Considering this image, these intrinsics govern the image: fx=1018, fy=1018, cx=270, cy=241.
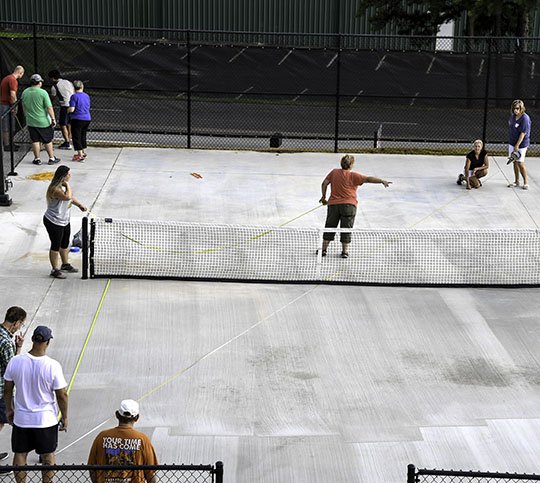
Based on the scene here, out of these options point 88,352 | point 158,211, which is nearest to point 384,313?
point 88,352

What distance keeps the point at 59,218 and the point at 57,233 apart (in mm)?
210

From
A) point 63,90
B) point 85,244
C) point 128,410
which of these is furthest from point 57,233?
point 63,90

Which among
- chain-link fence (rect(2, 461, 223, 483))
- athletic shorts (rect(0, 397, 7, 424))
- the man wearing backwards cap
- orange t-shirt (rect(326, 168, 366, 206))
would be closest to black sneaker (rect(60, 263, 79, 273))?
orange t-shirt (rect(326, 168, 366, 206))

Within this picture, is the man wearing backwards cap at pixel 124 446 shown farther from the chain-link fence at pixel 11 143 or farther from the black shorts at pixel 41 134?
the black shorts at pixel 41 134

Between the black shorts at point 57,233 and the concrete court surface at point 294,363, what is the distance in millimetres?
492

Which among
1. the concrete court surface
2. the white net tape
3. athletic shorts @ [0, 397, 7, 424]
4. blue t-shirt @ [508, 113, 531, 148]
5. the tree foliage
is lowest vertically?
the concrete court surface

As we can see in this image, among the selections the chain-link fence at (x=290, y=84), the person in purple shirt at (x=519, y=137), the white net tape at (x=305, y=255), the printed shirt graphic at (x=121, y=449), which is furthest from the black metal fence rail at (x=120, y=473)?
the chain-link fence at (x=290, y=84)

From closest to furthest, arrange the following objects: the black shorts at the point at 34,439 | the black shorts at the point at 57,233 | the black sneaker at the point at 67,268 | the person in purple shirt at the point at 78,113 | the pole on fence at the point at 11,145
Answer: the black shorts at the point at 34,439 < the black shorts at the point at 57,233 < the black sneaker at the point at 67,268 < the pole on fence at the point at 11,145 < the person in purple shirt at the point at 78,113

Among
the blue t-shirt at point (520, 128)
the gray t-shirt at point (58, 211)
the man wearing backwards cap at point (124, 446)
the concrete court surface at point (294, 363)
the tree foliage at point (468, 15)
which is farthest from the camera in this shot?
the tree foliage at point (468, 15)

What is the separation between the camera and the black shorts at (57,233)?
1299 centimetres

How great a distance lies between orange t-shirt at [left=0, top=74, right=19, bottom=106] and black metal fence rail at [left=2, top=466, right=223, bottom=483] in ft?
37.4

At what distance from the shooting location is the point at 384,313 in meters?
12.4

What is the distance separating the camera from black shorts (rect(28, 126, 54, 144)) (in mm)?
18422

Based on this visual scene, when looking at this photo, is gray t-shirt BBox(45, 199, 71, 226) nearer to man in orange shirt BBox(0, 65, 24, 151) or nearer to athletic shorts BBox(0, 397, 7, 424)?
athletic shorts BBox(0, 397, 7, 424)
